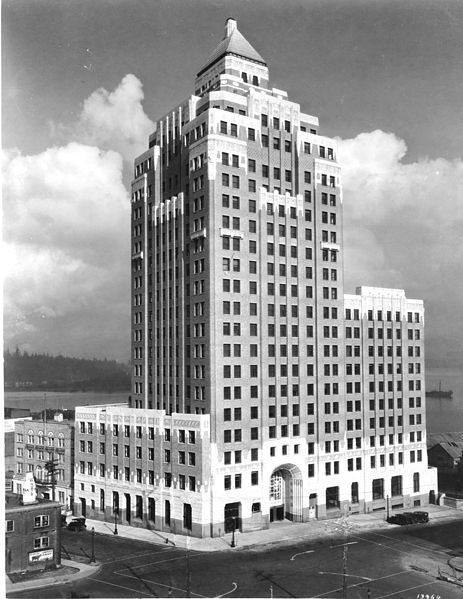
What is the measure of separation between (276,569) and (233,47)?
221 feet

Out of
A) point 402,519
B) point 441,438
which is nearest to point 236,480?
→ point 402,519

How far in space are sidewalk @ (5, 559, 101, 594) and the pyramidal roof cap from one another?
67.6m

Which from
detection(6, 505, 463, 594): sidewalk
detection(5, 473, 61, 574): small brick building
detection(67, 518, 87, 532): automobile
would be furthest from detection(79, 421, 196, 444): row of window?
detection(5, 473, 61, 574): small brick building

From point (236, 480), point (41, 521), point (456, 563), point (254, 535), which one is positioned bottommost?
point (456, 563)

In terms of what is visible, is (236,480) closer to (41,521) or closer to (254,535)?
(254,535)

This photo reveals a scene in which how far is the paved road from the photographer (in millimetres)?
59156

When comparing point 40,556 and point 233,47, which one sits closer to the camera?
point 40,556

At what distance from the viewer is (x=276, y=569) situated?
6488cm

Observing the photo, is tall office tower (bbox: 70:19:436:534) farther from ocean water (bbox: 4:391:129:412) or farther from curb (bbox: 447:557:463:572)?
ocean water (bbox: 4:391:129:412)

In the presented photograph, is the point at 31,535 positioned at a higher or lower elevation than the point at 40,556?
higher

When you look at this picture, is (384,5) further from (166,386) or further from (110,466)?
(110,466)

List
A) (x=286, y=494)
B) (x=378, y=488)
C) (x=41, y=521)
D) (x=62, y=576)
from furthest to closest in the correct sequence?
(x=378, y=488)
(x=286, y=494)
(x=41, y=521)
(x=62, y=576)

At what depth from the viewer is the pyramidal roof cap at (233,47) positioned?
89.8 m

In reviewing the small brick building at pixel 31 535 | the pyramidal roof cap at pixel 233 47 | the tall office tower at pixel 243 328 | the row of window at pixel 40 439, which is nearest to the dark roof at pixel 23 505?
the small brick building at pixel 31 535
